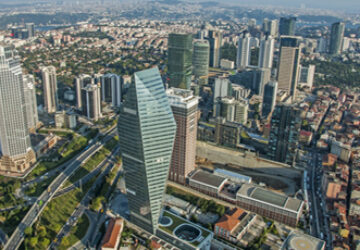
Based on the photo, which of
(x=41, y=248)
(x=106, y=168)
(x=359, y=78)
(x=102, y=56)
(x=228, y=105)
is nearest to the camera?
(x=41, y=248)

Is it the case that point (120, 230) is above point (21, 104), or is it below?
below

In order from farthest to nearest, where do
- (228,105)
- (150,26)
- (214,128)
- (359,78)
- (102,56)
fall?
1. (150,26)
2. (102,56)
3. (359,78)
4. (228,105)
5. (214,128)

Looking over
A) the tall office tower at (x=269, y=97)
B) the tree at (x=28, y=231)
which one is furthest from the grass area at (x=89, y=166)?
the tall office tower at (x=269, y=97)

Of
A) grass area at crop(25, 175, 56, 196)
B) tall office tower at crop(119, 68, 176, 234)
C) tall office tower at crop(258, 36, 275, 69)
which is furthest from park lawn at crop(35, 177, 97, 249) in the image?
tall office tower at crop(258, 36, 275, 69)

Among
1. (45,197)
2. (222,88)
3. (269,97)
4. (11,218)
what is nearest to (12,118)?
(45,197)

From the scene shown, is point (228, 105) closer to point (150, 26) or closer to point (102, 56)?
point (102, 56)

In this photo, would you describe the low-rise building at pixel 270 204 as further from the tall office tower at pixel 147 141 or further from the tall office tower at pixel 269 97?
the tall office tower at pixel 269 97

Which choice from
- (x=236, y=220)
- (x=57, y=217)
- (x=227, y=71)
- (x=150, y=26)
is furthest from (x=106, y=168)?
(x=150, y=26)
